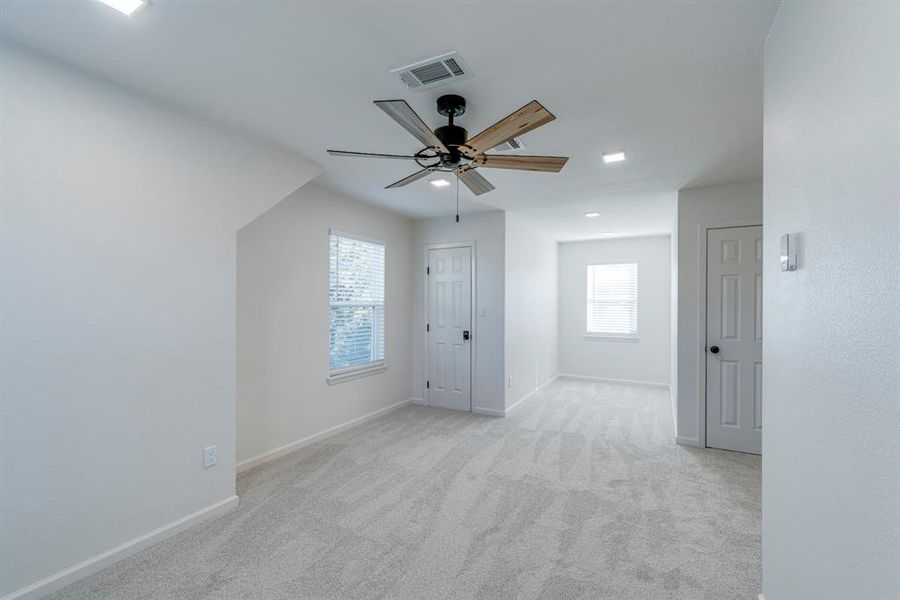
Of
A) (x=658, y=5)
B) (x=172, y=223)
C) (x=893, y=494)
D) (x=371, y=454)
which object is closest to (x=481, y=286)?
(x=371, y=454)

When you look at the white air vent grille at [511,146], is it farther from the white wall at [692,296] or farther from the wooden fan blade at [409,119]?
the white wall at [692,296]

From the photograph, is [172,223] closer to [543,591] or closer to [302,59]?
[302,59]

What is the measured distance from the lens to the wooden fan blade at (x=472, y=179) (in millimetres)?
2393

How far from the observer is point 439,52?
6.02 feet

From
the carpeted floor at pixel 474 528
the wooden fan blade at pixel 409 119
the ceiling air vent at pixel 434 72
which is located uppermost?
the ceiling air vent at pixel 434 72

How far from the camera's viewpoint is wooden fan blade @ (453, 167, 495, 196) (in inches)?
94.2

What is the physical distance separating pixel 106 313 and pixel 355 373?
260 cm

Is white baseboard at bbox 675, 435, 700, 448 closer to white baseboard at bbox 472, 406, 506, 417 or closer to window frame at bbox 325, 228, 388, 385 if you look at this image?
white baseboard at bbox 472, 406, 506, 417

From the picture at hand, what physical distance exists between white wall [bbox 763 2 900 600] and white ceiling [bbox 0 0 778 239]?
45cm

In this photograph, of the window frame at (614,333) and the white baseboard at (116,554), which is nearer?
the white baseboard at (116,554)

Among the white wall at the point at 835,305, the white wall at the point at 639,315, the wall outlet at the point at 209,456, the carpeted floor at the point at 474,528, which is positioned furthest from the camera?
the white wall at the point at 639,315

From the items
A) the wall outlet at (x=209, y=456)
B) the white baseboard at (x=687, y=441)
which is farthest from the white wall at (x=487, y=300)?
the wall outlet at (x=209, y=456)

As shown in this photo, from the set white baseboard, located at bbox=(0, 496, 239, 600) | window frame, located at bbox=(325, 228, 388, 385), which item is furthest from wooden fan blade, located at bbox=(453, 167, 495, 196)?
white baseboard, located at bbox=(0, 496, 239, 600)

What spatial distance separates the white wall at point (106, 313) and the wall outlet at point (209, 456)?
0.03m
